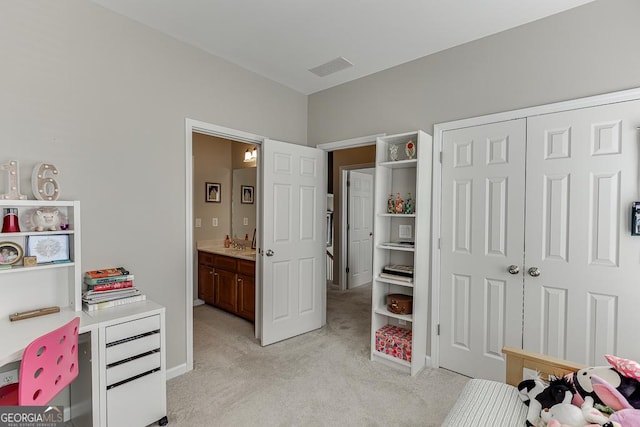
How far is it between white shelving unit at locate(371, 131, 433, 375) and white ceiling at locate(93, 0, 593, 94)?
0.77m

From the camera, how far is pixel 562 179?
7.13 feet

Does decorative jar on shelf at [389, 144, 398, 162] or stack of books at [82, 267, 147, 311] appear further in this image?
decorative jar on shelf at [389, 144, 398, 162]

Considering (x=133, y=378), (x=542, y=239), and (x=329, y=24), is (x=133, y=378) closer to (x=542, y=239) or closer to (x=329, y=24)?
(x=329, y=24)

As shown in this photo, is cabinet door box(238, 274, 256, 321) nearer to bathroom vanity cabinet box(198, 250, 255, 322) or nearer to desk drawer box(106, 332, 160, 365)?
bathroom vanity cabinet box(198, 250, 255, 322)

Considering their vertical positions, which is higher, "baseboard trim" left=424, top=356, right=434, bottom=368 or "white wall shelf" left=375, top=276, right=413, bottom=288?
"white wall shelf" left=375, top=276, right=413, bottom=288

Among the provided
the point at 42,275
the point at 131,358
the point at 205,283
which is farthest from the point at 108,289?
the point at 205,283

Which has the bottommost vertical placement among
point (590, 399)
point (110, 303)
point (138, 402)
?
point (138, 402)

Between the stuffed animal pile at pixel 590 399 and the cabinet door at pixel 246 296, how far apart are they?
9.32 feet

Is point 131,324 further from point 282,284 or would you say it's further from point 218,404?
point 282,284

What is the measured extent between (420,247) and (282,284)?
1.46 meters

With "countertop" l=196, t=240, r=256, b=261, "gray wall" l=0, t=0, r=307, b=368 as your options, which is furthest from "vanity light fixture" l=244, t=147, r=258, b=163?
"gray wall" l=0, t=0, r=307, b=368

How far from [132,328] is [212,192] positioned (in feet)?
9.85

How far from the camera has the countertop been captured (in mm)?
3777

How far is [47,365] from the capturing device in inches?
55.5
